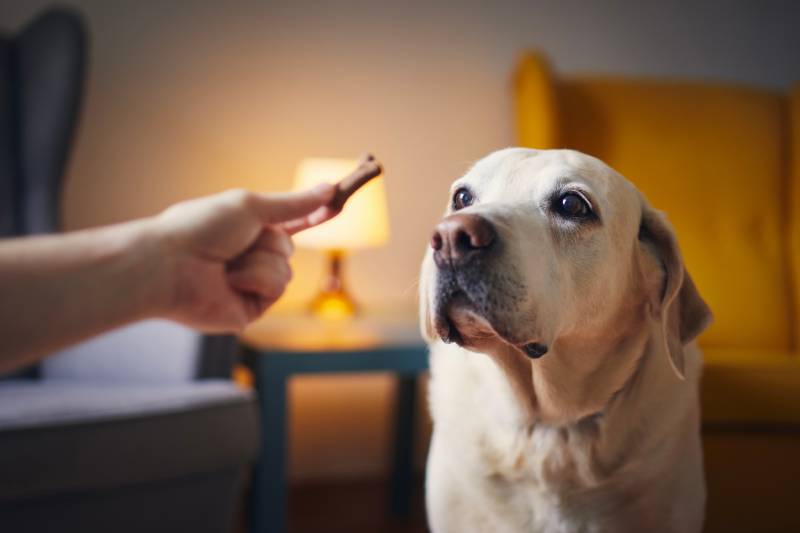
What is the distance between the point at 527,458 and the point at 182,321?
1.88 ft

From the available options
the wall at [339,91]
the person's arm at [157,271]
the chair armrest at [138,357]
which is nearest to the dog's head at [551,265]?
the person's arm at [157,271]

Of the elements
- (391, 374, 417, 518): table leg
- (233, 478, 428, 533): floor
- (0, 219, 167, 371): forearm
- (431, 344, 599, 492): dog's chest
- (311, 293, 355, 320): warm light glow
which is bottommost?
(233, 478, 428, 533): floor

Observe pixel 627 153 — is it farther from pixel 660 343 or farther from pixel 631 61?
pixel 660 343

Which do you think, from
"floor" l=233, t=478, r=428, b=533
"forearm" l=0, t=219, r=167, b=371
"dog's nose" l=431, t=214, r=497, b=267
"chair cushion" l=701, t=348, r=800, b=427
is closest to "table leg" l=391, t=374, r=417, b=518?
"floor" l=233, t=478, r=428, b=533

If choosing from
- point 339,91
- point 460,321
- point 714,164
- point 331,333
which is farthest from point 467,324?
point 339,91

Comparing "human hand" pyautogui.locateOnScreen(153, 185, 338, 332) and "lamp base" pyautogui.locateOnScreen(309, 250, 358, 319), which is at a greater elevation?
"human hand" pyautogui.locateOnScreen(153, 185, 338, 332)

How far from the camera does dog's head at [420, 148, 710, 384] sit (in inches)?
39.7

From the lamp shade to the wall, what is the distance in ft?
1.86

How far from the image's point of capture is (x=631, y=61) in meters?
3.77

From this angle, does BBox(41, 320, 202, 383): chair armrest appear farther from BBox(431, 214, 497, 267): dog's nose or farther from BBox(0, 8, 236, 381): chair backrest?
BBox(431, 214, 497, 267): dog's nose

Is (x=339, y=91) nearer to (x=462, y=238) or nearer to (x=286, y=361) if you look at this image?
(x=286, y=361)

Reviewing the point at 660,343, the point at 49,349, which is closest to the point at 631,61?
the point at 660,343

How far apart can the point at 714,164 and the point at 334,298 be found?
1543mm

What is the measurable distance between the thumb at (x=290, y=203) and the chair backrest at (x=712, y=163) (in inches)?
67.2
